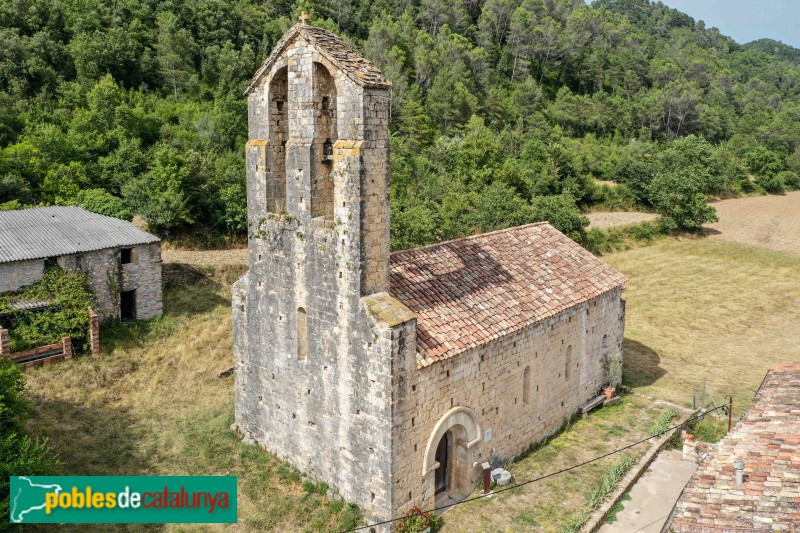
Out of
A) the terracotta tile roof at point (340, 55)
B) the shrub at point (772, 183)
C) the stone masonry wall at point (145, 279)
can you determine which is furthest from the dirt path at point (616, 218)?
the terracotta tile roof at point (340, 55)

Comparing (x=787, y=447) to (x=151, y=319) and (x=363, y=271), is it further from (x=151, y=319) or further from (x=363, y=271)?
(x=151, y=319)

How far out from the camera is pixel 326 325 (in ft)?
45.3

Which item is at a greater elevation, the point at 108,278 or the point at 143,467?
the point at 108,278

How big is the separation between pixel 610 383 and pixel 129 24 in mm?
53517

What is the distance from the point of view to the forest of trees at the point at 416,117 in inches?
1378

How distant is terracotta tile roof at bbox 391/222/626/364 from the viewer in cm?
1448

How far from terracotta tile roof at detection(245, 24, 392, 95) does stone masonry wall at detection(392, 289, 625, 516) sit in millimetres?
6244

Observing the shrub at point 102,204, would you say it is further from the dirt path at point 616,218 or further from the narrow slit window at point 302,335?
the dirt path at point 616,218

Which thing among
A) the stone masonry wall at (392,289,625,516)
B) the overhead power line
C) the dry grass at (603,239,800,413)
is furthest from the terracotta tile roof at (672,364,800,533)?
the dry grass at (603,239,800,413)

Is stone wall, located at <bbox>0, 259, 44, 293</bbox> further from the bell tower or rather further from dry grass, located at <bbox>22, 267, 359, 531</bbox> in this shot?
the bell tower

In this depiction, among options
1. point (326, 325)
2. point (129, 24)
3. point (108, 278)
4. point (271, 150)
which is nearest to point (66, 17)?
point (129, 24)

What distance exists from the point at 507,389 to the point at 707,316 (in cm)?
2037

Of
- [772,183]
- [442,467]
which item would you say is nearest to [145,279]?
[442,467]

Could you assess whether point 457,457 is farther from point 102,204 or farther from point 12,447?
point 102,204
